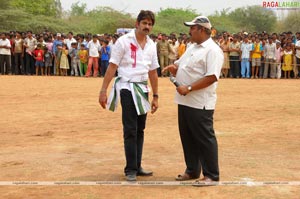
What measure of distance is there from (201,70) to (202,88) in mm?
201

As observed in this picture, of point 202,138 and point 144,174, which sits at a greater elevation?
point 202,138

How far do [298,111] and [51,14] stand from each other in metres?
42.6

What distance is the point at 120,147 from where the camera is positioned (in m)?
8.20

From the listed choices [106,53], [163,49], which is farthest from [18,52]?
[163,49]

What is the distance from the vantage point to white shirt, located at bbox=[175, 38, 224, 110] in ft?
19.5

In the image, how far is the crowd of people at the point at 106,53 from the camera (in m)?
22.8

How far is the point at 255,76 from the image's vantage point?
77.9 feet

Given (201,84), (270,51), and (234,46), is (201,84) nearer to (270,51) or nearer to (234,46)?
(270,51)

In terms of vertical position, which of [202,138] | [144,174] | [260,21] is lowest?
[144,174]

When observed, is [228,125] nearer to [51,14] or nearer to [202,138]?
[202,138]

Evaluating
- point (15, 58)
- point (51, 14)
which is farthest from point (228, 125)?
point (51, 14)

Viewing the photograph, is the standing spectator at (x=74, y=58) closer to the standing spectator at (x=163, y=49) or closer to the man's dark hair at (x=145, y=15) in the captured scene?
the standing spectator at (x=163, y=49)

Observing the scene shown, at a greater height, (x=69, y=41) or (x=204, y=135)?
(x=69, y=41)

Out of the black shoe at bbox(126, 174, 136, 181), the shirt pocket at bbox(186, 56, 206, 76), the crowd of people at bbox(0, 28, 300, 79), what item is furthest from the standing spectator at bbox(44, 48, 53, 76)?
the shirt pocket at bbox(186, 56, 206, 76)
